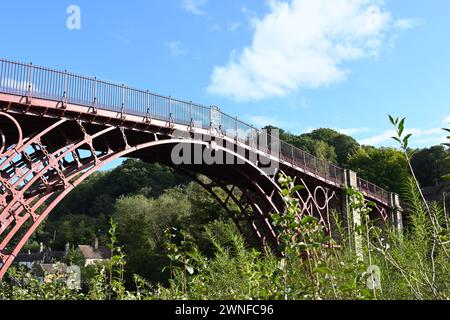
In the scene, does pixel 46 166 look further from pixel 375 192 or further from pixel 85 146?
pixel 375 192

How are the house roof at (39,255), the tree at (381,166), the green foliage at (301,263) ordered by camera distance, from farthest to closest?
the house roof at (39,255)
the tree at (381,166)
the green foliage at (301,263)

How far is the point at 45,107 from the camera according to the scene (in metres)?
12.1

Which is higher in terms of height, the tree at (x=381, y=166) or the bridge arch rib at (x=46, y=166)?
the tree at (x=381, y=166)

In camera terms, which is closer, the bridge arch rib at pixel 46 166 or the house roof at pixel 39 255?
the bridge arch rib at pixel 46 166

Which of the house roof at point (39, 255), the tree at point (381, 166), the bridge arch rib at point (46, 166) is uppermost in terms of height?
the tree at point (381, 166)

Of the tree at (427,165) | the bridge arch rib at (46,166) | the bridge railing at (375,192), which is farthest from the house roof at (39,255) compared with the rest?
the bridge arch rib at (46,166)

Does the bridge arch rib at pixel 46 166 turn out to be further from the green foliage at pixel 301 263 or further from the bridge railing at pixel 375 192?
the bridge railing at pixel 375 192

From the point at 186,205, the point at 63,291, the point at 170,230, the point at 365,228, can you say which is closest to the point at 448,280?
the point at 365,228

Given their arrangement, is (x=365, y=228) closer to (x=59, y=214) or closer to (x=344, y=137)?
(x=344, y=137)

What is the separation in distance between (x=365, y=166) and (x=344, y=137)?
2190 centimetres

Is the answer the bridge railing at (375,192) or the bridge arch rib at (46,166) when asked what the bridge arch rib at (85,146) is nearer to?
the bridge arch rib at (46,166)

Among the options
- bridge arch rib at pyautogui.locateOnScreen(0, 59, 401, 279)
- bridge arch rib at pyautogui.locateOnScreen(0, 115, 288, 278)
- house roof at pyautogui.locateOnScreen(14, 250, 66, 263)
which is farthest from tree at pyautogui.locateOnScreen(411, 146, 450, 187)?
house roof at pyautogui.locateOnScreen(14, 250, 66, 263)

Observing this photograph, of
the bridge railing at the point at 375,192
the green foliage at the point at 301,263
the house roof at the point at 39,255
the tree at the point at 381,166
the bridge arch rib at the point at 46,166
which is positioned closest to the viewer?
the green foliage at the point at 301,263

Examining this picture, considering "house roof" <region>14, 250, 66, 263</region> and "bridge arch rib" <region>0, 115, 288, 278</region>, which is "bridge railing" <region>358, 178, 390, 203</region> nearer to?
"bridge arch rib" <region>0, 115, 288, 278</region>
